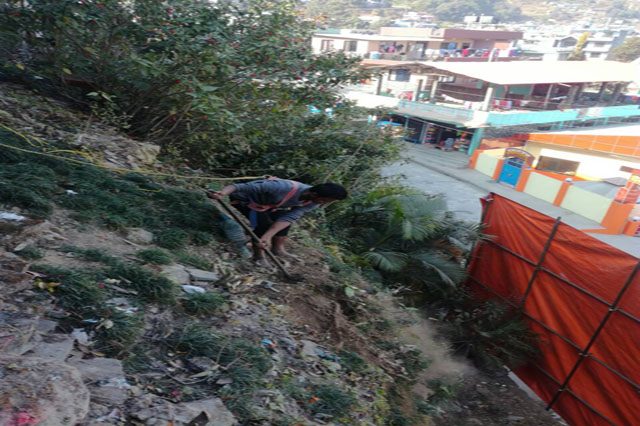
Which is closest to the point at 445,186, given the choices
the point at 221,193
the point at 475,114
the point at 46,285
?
the point at 475,114

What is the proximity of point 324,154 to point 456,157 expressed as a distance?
18.6m

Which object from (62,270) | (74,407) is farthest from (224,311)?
(74,407)

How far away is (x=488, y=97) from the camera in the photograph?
23.8 m

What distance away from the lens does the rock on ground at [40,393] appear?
1.84m

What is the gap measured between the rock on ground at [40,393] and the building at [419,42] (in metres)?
30.7

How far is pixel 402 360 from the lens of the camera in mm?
4727

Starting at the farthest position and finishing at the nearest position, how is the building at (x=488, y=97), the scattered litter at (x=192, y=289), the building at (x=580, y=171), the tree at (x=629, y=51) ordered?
the tree at (x=629, y=51), the building at (x=488, y=97), the building at (x=580, y=171), the scattered litter at (x=192, y=289)

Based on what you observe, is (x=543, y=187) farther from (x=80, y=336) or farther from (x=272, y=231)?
(x=80, y=336)

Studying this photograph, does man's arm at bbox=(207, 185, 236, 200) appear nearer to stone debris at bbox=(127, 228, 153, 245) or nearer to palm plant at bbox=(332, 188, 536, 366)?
stone debris at bbox=(127, 228, 153, 245)

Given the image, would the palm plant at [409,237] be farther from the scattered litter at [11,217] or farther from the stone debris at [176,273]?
the scattered litter at [11,217]

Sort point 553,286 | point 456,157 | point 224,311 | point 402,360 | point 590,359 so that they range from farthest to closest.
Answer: point 456,157 < point 553,286 < point 590,359 < point 402,360 < point 224,311

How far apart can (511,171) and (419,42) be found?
1928 cm

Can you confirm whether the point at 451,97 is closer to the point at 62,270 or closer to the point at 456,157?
the point at 456,157

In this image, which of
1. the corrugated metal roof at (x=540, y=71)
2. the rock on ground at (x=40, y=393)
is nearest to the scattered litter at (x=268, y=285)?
the rock on ground at (x=40, y=393)
